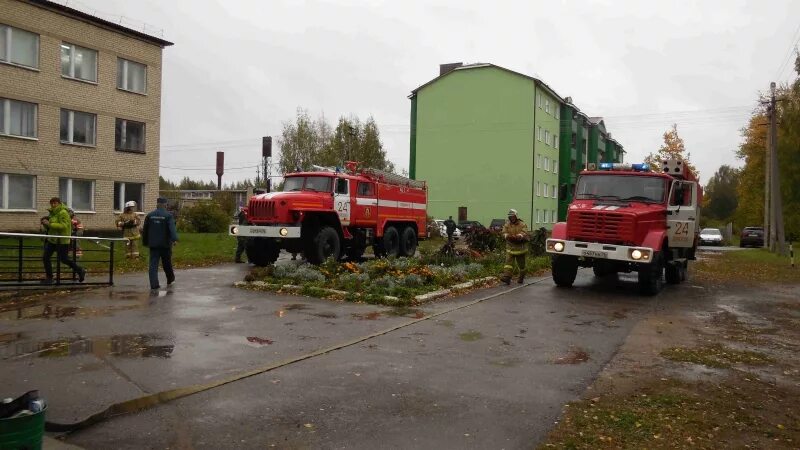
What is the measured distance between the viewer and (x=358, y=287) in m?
11.2

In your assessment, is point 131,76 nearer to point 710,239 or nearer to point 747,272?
point 747,272

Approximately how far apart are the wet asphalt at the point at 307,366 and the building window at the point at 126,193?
17.8m

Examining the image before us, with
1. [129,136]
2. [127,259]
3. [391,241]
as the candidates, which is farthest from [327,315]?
[129,136]

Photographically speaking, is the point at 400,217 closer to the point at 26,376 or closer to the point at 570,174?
the point at 26,376

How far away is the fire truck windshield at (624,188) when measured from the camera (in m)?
12.6

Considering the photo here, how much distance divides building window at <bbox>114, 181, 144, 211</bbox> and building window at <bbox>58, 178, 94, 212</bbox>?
3.99ft

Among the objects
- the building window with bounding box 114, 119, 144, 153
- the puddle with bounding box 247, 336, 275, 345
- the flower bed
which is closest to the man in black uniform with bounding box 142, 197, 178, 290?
the flower bed

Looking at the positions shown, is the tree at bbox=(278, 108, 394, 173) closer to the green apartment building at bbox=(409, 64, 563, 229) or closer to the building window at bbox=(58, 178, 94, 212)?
the green apartment building at bbox=(409, 64, 563, 229)

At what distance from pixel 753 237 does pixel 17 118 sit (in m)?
44.5

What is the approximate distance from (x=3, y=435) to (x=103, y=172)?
25318mm

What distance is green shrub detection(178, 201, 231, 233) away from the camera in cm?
3203

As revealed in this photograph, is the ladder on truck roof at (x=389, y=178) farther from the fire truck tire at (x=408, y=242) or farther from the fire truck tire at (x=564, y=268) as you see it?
the fire truck tire at (x=564, y=268)

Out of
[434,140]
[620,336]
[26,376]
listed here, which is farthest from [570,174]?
[26,376]

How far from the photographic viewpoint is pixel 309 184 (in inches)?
635
